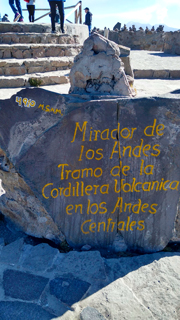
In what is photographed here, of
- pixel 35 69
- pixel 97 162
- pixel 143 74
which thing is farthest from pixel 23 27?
pixel 97 162

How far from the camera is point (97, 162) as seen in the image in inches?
90.3

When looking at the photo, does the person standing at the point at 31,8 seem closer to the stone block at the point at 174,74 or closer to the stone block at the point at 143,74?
the stone block at the point at 143,74

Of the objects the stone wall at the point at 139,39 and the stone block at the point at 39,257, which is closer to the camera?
the stone block at the point at 39,257

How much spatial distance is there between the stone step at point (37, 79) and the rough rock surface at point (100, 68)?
456cm

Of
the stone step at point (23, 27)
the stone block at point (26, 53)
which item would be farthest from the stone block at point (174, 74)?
the stone block at point (26, 53)

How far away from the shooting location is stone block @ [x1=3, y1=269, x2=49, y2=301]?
2.01 metres

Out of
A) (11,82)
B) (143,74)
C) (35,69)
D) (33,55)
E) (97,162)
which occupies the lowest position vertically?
(97,162)

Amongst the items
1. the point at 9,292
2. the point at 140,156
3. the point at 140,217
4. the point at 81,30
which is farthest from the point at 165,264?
the point at 81,30

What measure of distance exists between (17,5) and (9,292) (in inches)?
383

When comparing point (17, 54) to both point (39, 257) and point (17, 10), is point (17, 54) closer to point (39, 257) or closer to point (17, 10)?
point (17, 10)

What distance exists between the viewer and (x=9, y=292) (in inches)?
80.1

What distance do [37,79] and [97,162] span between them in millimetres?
5242

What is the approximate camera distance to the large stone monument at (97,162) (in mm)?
2219

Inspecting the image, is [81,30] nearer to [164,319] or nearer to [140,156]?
[140,156]
